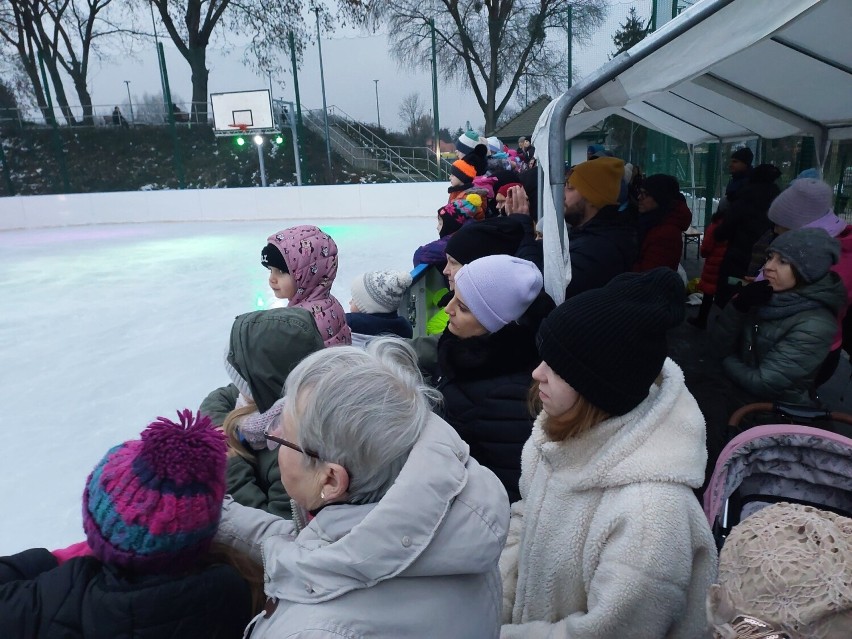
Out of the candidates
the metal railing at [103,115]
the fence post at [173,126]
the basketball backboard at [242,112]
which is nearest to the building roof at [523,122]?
the basketball backboard at [242,112]

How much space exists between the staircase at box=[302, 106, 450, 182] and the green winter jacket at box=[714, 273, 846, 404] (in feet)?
34.4

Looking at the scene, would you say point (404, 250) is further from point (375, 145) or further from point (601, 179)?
point (375, 145)

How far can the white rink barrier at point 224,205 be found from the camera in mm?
11750

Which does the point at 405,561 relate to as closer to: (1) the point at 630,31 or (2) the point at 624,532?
(2) the point at 624,532

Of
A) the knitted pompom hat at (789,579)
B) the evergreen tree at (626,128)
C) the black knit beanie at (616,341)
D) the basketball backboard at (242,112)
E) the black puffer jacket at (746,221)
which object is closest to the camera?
the knitted pompom hat at (789,579)

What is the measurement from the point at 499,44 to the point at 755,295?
13.3 m

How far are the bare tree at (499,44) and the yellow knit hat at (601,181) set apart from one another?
10.0 metres

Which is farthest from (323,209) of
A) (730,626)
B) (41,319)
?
(730,626)

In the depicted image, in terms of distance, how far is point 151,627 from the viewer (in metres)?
0.71

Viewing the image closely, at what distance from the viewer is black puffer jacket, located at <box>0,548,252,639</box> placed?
705mm

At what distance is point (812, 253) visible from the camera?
1924 mm

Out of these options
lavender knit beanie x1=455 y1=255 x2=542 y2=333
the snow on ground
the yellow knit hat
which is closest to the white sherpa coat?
lavender knit beanie x1=455 y1=255 x2=542 y2=333

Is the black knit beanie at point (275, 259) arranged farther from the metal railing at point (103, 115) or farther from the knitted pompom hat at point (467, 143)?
the metal railing at point (103, 115)

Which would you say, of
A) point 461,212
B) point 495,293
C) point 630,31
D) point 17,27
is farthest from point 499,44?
point 17,27
